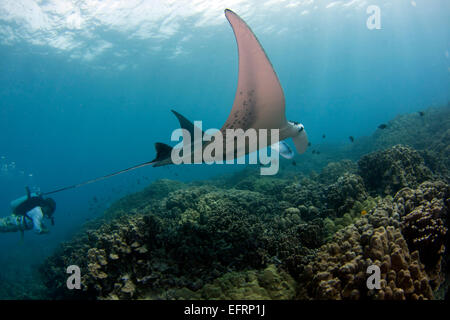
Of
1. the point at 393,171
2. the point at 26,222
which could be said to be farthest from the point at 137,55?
the point at 393,171

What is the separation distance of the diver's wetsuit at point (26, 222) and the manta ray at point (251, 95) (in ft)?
24.8

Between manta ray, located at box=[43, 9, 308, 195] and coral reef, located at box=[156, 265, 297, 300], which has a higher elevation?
manta ray, located at box=[43, 9, 308, 195]

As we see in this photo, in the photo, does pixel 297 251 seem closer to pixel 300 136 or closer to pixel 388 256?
A: pixel 388 256

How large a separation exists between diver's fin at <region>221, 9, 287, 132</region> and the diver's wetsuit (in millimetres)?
9111

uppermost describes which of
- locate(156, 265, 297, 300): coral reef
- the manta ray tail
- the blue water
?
the blue water

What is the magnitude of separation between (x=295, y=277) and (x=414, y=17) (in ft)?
197

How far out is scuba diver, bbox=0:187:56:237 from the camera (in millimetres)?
8544

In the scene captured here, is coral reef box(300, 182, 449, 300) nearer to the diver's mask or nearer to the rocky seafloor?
the rocky seafloor

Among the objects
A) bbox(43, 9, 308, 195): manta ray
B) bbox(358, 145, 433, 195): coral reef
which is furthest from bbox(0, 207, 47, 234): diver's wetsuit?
bbox(358, 145, 433, 195): coral reef

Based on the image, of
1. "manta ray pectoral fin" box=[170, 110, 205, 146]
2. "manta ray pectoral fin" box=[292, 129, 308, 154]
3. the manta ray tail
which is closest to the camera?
the manta ray tail

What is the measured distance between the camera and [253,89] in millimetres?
3227

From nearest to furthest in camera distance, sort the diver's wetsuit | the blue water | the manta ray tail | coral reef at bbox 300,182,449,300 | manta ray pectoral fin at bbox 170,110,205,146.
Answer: coral reef at bbox 300,182,449,300 → the manta ray tail → manta ray pectoral fin at bbox 170,110,205,146 → the diver's wetsuit → the blue water
